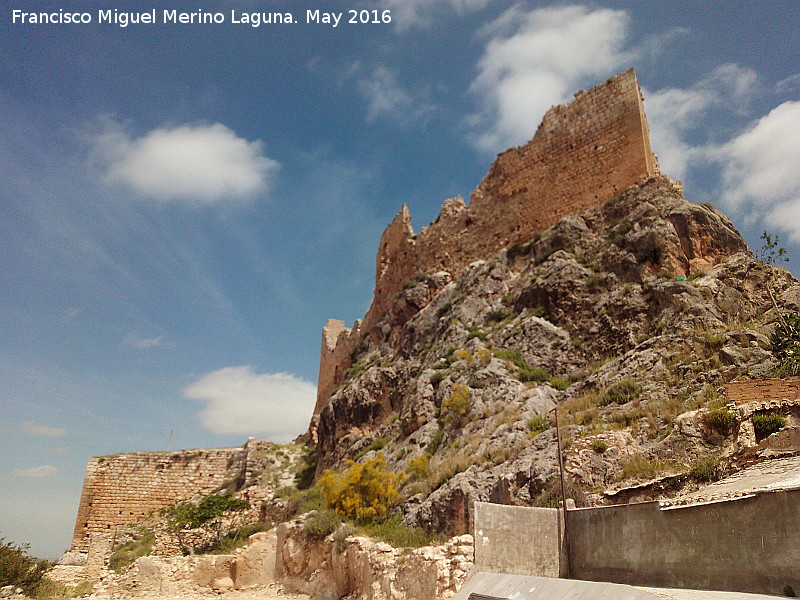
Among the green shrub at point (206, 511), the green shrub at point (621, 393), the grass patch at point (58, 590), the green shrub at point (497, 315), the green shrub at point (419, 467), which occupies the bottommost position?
the grass patch at point (58, 590)

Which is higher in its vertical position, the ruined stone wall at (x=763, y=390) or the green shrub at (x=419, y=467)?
the ruined stone wall at (x=763, y=390)

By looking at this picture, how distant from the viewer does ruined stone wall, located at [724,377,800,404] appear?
908cm

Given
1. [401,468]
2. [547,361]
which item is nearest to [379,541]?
[401,468]

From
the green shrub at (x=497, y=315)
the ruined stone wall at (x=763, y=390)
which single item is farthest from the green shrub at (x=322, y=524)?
the ruined stone wall at (x=763, y=390)

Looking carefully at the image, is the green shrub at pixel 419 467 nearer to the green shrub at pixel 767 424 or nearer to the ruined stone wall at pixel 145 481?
the green shrub at pixel 767 424

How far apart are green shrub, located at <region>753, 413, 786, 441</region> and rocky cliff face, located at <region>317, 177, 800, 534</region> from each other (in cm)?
61

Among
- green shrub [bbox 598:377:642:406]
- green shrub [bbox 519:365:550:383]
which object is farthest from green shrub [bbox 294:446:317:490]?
green shrub [bbox 598:377:642:406]

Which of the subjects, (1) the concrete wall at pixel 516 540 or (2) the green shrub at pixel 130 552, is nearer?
(1) the concrete wall at pixel 516 540

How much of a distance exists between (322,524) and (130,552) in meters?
9.96

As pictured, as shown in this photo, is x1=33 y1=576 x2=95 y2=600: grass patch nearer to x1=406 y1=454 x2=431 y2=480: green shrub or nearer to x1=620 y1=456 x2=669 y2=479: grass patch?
x1=406 y1=454 x2=431 y2=480: green shrub

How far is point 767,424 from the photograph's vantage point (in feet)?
28.8

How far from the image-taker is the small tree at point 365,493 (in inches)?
514

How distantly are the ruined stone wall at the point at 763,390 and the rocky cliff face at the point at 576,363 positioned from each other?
29cm

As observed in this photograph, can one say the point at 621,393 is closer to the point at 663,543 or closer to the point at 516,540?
the point at 516,540
